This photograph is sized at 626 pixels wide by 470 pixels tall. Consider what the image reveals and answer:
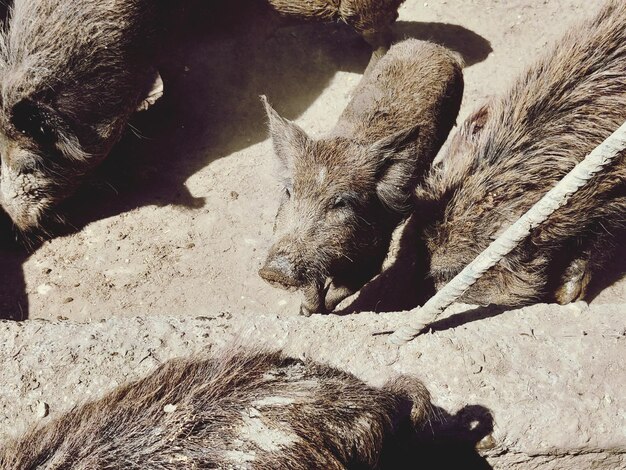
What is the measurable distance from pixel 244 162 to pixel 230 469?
3.51 meters

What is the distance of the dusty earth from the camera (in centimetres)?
293

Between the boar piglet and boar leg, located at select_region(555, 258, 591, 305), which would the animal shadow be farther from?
the boar piglet

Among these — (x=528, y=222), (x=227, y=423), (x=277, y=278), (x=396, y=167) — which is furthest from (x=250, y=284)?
(x=528, y=222)

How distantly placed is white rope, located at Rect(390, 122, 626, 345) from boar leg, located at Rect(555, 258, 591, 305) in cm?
154

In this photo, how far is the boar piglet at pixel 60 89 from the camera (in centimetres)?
430

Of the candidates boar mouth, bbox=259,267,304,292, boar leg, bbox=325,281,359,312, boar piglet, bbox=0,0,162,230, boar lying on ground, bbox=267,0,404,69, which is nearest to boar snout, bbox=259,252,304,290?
boar mouth, bbox=259,267,304,292

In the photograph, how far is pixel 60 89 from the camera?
4398 mm

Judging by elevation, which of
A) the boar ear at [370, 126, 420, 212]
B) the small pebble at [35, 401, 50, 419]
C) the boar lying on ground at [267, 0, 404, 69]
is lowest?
the small pebble at [35, 401, 50, 419]

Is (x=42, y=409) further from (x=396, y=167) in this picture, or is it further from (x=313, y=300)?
(x=396, y=167)

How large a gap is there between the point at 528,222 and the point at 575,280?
1684 mm

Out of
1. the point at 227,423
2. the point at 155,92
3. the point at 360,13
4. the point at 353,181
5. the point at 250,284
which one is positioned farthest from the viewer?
the point at 155,92

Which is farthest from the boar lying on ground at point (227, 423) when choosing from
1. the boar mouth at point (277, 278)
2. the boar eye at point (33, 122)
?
the boar eye at point (33, 122)

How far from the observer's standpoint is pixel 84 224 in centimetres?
490

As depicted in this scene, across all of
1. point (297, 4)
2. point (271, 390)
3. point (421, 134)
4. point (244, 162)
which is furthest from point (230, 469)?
point (297, 4)
